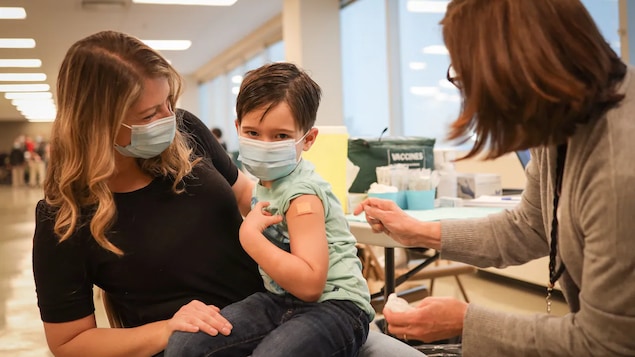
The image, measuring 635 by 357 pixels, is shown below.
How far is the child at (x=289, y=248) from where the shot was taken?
1.14m

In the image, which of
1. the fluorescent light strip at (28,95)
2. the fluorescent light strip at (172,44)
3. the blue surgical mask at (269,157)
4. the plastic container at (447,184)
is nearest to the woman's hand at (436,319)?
the blue surgical mask at (269,157)

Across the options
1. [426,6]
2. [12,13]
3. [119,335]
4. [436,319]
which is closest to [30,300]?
[119,335]

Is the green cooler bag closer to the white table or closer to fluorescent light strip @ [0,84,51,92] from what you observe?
the white table

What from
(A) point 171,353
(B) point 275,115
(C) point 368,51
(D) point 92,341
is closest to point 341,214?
(B) point 275,115

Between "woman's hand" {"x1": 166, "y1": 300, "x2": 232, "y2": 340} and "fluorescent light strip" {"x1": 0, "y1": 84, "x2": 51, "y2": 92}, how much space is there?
1663cm

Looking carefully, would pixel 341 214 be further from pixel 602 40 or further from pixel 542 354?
pixel 602 40

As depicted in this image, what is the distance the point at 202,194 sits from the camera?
55.7 inches

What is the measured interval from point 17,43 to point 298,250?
35.4ft

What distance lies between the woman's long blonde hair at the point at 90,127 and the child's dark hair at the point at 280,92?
0.24 metres

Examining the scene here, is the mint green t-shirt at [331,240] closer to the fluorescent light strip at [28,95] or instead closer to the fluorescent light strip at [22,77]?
the fluorescent light strip at [22,77]

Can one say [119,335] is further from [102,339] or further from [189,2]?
[189,2]

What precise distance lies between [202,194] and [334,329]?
49cm

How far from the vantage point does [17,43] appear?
1018cm

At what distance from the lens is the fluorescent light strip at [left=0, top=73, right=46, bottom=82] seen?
13.9 metres
